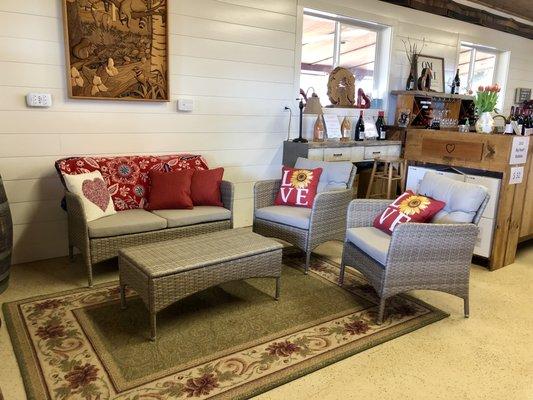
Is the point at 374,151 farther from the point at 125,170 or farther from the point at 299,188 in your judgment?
the point at 125,170

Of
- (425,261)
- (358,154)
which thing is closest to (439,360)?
(425,261)

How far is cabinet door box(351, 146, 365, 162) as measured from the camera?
4617 millimetres

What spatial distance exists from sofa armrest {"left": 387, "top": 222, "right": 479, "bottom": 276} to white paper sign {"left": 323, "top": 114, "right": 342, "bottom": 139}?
2.35 metres

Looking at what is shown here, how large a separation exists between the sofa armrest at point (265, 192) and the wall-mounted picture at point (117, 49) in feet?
3.66

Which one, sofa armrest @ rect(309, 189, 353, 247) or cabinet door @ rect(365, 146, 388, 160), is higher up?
cabinet door @ rect(365, 146, 388, 160)

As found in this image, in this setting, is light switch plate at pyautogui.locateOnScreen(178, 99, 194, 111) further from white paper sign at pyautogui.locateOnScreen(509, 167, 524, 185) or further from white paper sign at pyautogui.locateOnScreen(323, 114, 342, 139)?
white paper sign at pyautogui.locateOnScreen(509, 167, 524, 185)

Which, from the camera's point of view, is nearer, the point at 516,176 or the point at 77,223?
the point at 77,223

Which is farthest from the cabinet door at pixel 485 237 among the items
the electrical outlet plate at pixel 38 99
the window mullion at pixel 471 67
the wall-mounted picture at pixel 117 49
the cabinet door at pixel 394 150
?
the window mullion at pixel 471 67

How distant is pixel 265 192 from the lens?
3.61m

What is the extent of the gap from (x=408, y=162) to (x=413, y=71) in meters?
1.86

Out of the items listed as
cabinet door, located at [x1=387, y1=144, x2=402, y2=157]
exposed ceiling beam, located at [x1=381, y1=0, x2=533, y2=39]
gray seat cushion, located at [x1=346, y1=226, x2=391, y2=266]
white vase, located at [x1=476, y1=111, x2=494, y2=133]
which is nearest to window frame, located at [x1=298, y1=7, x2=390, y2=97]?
exposed ceiling beam, located at [x1=381, y1=0, x2=533, y2=39]

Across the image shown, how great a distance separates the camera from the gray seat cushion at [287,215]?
10.6 feet

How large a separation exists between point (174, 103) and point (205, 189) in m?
0.89

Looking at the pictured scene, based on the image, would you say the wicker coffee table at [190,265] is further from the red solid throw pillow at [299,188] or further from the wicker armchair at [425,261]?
the red solid throw pillow at [299,188]
